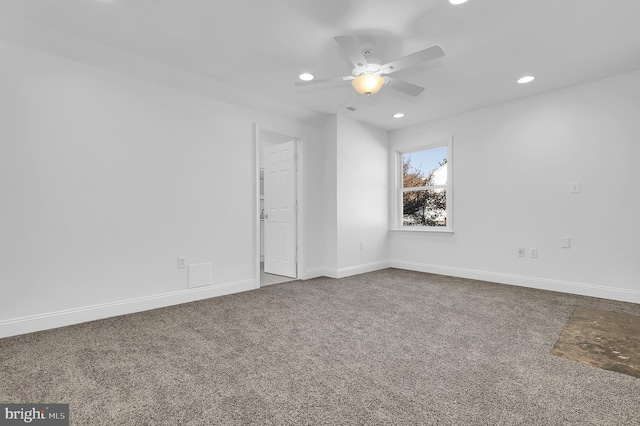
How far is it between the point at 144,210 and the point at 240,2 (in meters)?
2.10

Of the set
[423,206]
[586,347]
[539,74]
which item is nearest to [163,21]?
[539,74]

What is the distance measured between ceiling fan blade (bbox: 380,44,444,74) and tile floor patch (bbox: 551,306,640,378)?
2215 millimetres

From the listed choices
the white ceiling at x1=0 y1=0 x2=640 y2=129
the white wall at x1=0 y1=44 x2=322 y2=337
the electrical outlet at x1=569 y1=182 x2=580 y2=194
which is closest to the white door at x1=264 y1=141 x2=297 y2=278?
the white wall at x1=0 y1=44 x2=322 y2=337

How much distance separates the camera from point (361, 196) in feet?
16.5

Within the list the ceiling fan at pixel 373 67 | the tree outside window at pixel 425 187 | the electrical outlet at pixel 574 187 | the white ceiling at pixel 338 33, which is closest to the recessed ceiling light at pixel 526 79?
the white ceiling at pixel 338 33

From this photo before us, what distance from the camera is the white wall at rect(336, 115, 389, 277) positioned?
470cm

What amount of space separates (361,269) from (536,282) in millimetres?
2292

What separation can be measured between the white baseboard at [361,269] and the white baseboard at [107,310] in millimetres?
1497

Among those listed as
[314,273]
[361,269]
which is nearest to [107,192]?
[314,273]

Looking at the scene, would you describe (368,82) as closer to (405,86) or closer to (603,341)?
(405,86)

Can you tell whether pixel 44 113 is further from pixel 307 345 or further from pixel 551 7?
pixel 551 7

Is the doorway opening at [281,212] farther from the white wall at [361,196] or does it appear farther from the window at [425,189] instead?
the window at [425,189]

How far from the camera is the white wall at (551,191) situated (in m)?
3.39

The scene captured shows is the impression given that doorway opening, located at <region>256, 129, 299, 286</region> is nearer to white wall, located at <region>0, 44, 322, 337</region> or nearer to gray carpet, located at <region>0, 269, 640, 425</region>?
white wall, located at <region>0, 44, 322, 337</region>
